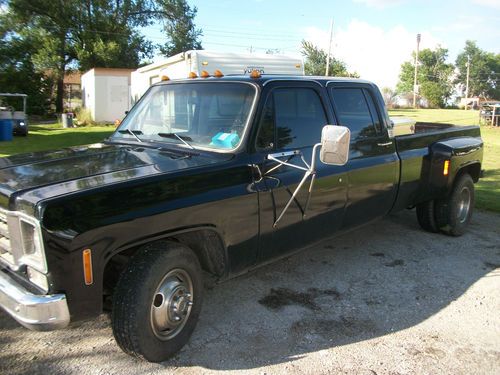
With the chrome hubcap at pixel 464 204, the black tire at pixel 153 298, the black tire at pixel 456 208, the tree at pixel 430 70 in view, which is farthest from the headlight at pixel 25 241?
the tree at pixel 430 70

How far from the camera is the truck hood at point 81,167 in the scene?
8.98 feet

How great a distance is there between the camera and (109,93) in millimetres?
26359

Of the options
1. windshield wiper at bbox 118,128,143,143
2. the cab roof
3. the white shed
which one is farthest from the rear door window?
the white shed

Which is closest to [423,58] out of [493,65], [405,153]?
[493,65]

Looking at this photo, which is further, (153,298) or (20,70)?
(20,70)

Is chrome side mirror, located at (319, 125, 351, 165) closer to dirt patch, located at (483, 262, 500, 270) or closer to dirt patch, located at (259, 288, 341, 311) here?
dirt patch, located at (259, 288, 341, 311)

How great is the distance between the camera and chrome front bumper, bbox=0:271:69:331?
2514mm

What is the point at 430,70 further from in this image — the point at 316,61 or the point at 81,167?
the point at 81,167

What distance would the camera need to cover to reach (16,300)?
260 cm

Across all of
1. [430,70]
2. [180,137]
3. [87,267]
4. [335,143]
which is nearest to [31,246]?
[87,267]

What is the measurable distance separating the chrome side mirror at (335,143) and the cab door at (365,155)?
110 centimetres

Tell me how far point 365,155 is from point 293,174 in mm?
1132

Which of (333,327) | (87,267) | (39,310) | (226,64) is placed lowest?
(333,327)

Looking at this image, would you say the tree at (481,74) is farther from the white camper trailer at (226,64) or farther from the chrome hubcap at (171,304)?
the chrome hubcap at (171,304)
